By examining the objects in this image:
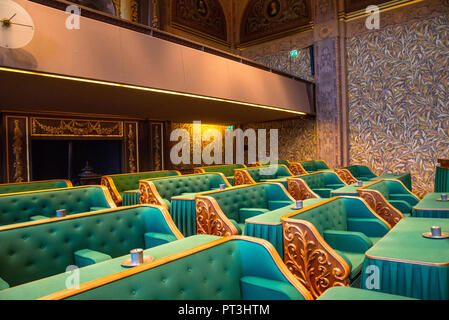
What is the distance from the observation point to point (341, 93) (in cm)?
867

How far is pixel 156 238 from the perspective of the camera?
8.39 feet

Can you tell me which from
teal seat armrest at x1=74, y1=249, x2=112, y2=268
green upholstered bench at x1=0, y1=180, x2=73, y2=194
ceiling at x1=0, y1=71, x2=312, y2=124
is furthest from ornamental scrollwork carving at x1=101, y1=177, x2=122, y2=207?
teal seat armrest at x1=74, y1=249, x2=112, y2=268

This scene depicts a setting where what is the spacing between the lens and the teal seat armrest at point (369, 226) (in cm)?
304

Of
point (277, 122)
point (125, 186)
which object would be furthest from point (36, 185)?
point (277, 122)

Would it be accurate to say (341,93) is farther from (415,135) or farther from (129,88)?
(129,88)

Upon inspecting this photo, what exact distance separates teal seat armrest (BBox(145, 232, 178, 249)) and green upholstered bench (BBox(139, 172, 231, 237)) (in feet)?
3.27

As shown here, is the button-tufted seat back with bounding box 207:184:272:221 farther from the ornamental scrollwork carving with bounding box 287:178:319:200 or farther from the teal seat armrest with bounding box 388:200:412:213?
the teal seat armrest with bounding box 388:200:412:213

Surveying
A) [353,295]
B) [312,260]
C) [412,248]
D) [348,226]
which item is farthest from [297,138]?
[353,295]

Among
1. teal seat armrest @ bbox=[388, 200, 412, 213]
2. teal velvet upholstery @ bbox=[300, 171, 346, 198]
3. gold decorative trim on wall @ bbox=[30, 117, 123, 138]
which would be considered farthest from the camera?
gold decorative trim on wall @ bbox=[30, 117, 123, 138]

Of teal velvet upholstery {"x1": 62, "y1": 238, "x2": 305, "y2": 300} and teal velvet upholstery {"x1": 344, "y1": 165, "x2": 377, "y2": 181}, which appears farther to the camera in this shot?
teal velvet upholstery {"x1": 344, "y1": 165, "x2": 377, "y2": 181}

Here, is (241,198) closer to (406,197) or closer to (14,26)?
(406,197)

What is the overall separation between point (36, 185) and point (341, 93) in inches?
296

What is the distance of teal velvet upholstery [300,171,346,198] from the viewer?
5586 mm
